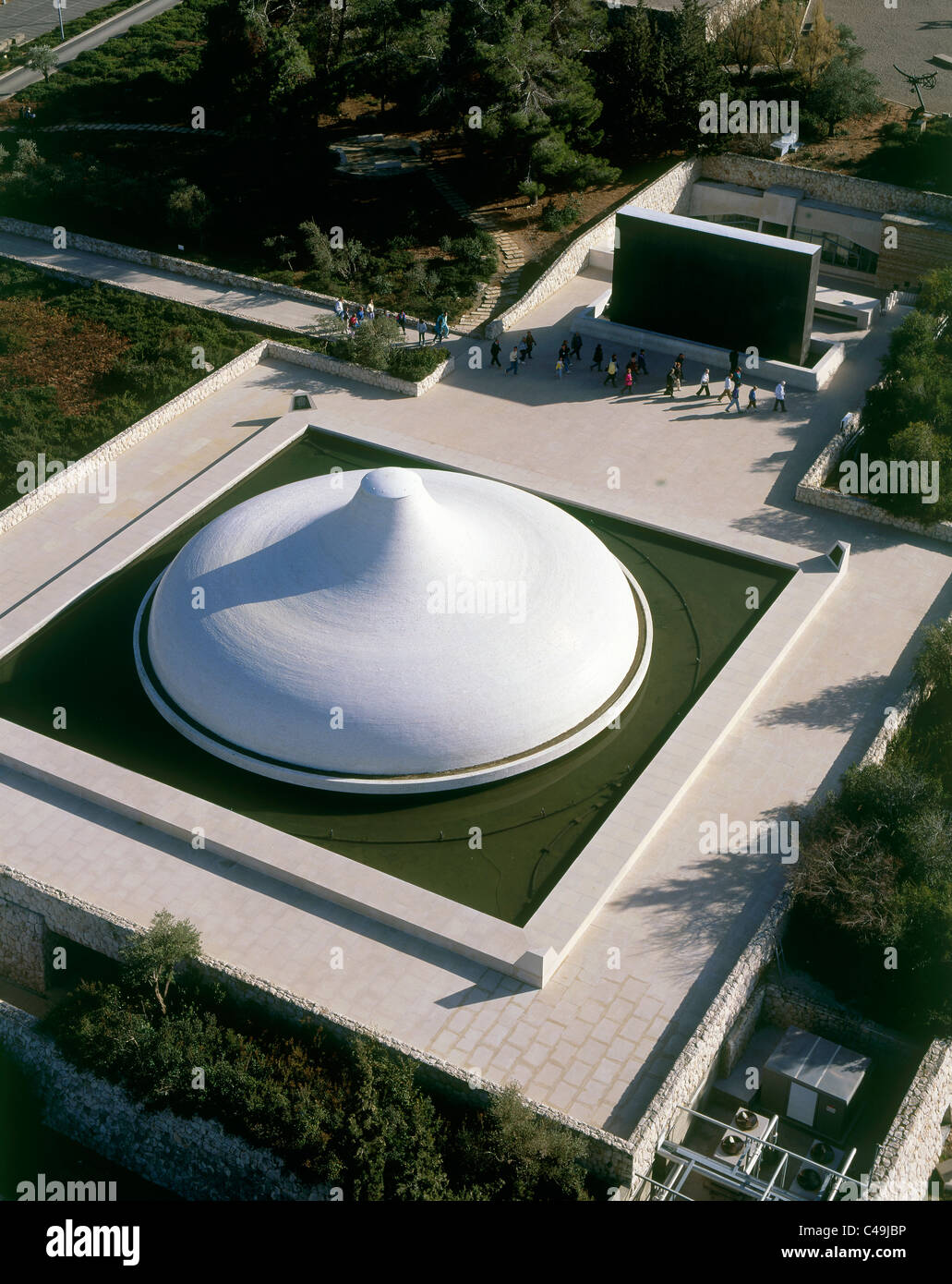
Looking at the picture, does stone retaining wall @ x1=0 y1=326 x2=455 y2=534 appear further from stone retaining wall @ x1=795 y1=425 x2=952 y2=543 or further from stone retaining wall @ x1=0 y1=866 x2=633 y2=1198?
stone retaining wall @ x1=0 y1=866 x2=633 y2=1198

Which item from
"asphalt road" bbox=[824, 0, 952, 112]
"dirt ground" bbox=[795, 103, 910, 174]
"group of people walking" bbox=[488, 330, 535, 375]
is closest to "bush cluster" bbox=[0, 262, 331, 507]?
"group of people walking" bbox=[488, 330, 535, 375]

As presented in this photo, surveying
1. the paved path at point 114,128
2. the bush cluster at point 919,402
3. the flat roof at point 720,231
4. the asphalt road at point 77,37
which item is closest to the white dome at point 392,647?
the bush cluster at point 919,402

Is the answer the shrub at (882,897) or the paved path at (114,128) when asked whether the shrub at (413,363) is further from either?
the paved path at (114,128)

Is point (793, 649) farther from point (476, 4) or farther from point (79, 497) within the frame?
point (476, 4)

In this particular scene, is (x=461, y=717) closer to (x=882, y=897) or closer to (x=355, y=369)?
(x=882, y=897)

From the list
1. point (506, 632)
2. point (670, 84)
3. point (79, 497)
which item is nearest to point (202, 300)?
point (79, 497)

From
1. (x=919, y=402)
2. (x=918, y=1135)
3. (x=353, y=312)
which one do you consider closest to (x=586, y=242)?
(x=353, y=312)
